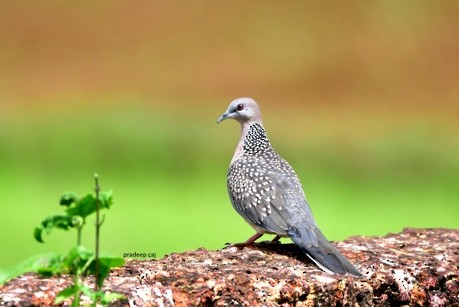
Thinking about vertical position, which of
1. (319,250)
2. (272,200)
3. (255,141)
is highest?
(255,141)

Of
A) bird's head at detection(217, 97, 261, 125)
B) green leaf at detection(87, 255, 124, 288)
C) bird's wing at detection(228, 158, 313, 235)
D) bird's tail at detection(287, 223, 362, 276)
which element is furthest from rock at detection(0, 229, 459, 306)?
bird's head at detection(217, 97, 261, 125)

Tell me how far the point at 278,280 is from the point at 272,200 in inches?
60.0

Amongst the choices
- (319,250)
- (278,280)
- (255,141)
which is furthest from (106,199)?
(255,141)

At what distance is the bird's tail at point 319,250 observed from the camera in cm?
461

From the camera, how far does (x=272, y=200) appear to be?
569 cm

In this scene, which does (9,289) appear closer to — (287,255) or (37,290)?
(37,290)

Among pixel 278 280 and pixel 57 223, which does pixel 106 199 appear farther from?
pixel 278 280

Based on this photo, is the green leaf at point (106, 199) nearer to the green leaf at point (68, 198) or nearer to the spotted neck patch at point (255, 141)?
the green leaf at point (68, 198)

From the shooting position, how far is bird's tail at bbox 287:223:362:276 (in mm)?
4609

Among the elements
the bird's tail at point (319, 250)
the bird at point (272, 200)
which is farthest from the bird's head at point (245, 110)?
the bird's tail at point (319, 250)

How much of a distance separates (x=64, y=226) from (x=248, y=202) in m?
2.85

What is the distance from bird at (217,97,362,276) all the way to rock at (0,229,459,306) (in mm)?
87

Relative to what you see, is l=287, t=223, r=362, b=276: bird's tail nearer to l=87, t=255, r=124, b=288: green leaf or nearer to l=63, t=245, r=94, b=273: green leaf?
l=87, t=255, r=124, b=288: green leaf

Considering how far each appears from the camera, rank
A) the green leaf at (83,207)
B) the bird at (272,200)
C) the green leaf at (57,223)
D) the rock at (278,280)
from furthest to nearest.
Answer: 1. the bird at (272,200)
2. the rock at (278,280)
3. the green leaf at (83,207)
4. the green leaf at (57,223)
